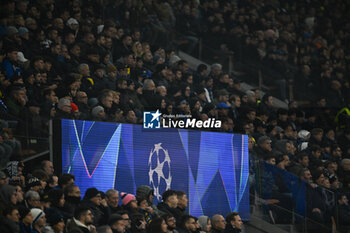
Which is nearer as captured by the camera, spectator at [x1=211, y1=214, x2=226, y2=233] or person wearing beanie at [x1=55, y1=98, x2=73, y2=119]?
person wearing beanie at [x1=55, y1=98, x2=73, y2=119]

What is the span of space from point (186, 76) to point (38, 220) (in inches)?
238

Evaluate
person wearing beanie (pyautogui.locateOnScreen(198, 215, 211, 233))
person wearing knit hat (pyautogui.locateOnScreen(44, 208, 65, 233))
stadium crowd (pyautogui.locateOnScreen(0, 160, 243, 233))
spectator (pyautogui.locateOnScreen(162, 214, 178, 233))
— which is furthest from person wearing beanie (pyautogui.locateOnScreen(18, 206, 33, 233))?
person wearing beanie (pyautogui.locateOnScreen(198, 215, 211, 233))

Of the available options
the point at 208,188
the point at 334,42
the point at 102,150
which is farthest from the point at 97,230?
the point at 334,42

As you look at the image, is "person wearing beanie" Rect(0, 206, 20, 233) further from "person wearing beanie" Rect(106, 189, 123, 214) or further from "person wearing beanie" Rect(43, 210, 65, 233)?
"person wearing beanie" Rect(106, 189, 123, 214)

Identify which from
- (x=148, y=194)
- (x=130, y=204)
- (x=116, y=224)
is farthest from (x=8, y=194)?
(x=148, y=194)

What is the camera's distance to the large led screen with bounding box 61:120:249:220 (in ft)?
32.1

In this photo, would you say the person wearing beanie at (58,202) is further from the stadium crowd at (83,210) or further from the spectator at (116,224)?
the spectator at (116,224)

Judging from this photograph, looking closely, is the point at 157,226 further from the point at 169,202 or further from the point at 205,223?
the point at 205,223

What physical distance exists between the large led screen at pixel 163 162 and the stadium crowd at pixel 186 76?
24 centimetres

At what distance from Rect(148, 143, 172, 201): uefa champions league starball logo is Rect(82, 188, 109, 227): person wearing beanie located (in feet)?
4.30

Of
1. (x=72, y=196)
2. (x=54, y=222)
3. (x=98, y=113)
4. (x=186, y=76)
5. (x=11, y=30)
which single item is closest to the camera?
(x=54, y=222)

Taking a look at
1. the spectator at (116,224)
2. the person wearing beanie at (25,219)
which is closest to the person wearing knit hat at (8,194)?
the person wearing beanie at (25,219)

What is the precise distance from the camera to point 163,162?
35.0 ft

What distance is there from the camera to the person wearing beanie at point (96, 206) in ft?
29.1
